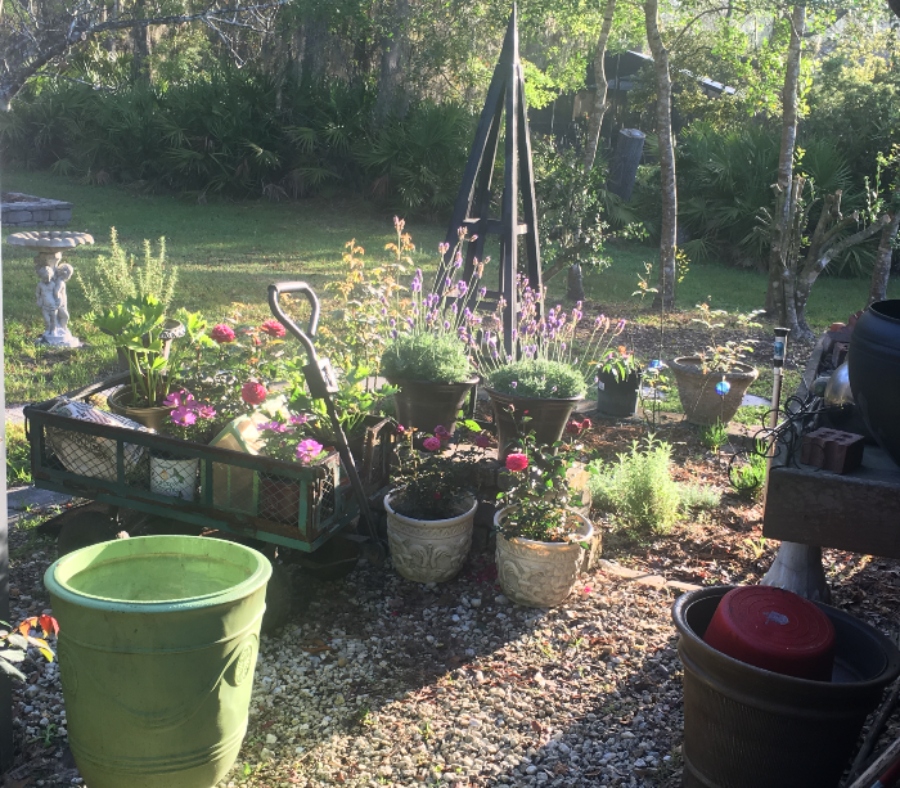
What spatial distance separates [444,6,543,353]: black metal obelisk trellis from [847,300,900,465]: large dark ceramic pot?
3.25m

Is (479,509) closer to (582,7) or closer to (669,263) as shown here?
(669,263)

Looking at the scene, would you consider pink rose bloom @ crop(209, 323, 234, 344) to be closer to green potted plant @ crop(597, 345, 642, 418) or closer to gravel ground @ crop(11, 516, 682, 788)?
gravel ground @ crop(11, 516, 682, 788)

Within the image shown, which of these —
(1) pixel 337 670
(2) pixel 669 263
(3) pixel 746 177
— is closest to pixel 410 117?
(3) pixel 746 177

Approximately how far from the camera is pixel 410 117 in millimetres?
16234

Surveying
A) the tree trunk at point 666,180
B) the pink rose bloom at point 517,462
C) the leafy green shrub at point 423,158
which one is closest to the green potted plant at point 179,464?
the pink rose bloom at point 517,462

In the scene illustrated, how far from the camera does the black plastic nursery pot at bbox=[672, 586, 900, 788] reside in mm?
2486

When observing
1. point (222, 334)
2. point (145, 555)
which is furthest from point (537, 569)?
point (222, 334)

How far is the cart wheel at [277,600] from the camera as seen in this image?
11.7ft

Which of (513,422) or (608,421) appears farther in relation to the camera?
(608,421)

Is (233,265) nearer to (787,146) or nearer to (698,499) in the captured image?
(787,146)

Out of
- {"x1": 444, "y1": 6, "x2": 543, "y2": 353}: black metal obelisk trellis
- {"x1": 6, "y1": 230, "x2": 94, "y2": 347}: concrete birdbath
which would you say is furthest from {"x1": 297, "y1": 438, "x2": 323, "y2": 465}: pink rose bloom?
{"x1": 6, "y1": 230, "x2": 94, "y2": 347}: concrete birdbath

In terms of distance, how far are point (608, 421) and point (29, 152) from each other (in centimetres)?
1695

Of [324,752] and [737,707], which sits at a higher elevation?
[737,707]

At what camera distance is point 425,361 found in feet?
15.5
